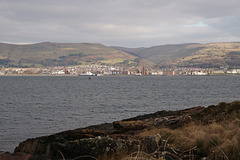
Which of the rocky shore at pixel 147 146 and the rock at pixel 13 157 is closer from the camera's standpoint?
the rocky shore at pixel 147 146

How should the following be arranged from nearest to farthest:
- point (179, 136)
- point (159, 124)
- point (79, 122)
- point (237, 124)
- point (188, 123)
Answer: point (179, 136), point (237, 124), point (188, 123), point (159, 124), point (79, 122)

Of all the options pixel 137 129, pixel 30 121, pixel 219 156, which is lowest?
pixel 30 121

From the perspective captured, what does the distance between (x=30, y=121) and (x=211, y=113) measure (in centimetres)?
2425

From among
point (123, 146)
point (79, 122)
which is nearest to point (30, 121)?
point (79, 122)

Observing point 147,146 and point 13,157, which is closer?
point 147,146

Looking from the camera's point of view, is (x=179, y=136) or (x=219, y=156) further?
(x=179, y=136)

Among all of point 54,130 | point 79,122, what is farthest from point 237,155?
point 79,122

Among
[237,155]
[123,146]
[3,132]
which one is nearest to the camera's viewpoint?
[237,155]

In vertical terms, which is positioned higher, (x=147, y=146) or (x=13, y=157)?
(x=147, y=146)

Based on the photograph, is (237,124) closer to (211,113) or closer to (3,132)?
(211,113)

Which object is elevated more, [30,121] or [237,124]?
[237,124]

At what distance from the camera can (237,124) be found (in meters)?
13.1

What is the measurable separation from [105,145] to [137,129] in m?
6.86

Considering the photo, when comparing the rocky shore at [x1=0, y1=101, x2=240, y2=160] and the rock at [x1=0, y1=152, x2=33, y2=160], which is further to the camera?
the rock at [x1=0, y1=152, x2=33, y2=160]
